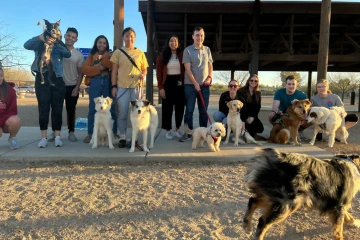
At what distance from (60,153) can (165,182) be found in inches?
90.7

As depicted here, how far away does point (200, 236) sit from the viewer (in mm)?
2580

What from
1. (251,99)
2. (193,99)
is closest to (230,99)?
(251,99)


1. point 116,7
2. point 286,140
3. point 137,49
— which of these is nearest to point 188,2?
point 116,7

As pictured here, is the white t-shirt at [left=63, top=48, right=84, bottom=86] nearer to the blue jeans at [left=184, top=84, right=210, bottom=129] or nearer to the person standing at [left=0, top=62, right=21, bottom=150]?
the person standing at [left=0, top=62, right=21, bottom=150]

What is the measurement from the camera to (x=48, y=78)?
5.26 m

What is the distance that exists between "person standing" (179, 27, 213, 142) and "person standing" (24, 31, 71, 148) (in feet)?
7.99

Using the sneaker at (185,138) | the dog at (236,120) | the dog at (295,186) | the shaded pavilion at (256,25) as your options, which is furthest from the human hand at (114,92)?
the shaded pavilion at (256,25)

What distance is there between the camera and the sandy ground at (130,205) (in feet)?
8.70

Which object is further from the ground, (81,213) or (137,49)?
(137,49)

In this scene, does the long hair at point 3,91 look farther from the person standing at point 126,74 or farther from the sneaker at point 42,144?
the person standing at point 126,74

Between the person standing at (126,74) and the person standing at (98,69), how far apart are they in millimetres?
287

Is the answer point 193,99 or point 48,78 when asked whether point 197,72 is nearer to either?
point 193,99

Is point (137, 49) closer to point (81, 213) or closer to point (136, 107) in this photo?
point (136, 107)

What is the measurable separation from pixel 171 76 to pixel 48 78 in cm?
250
